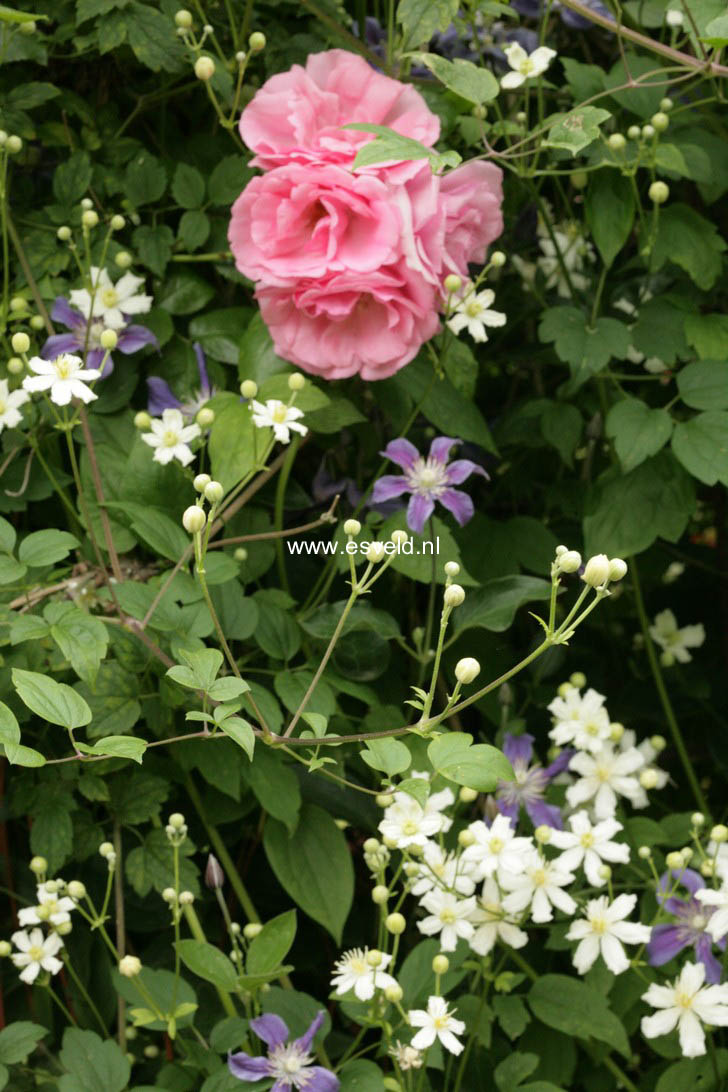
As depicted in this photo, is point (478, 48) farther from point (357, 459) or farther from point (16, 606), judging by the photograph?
point (16, 606)

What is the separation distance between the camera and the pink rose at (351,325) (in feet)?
2.97

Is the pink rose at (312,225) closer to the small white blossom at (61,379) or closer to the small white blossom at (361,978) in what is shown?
the small white blossom at (61,379)

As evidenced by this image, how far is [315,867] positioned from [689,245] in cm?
62

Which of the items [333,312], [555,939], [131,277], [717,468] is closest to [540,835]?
[555,939]

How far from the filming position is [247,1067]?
0.84 metres

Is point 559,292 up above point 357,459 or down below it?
above

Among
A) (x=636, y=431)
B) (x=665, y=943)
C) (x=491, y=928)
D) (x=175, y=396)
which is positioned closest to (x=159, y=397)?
(x=175, y=396)

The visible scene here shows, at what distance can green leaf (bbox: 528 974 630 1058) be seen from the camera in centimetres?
95

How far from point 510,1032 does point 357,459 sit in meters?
0.54

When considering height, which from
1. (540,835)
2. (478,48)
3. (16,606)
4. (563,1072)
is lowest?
(563,1072)

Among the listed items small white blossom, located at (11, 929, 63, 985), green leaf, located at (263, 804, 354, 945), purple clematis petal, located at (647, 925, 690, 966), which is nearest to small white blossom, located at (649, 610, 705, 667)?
purple clematis petal, located at (647, 925, 690, 966)

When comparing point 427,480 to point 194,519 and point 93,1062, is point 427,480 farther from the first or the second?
point 93,1062

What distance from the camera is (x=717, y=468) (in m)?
0.99

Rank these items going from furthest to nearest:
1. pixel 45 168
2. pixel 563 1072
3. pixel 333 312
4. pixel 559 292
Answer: pixel 559 292, pixel 45 168, pixel 563 1072, pixel 333 312
